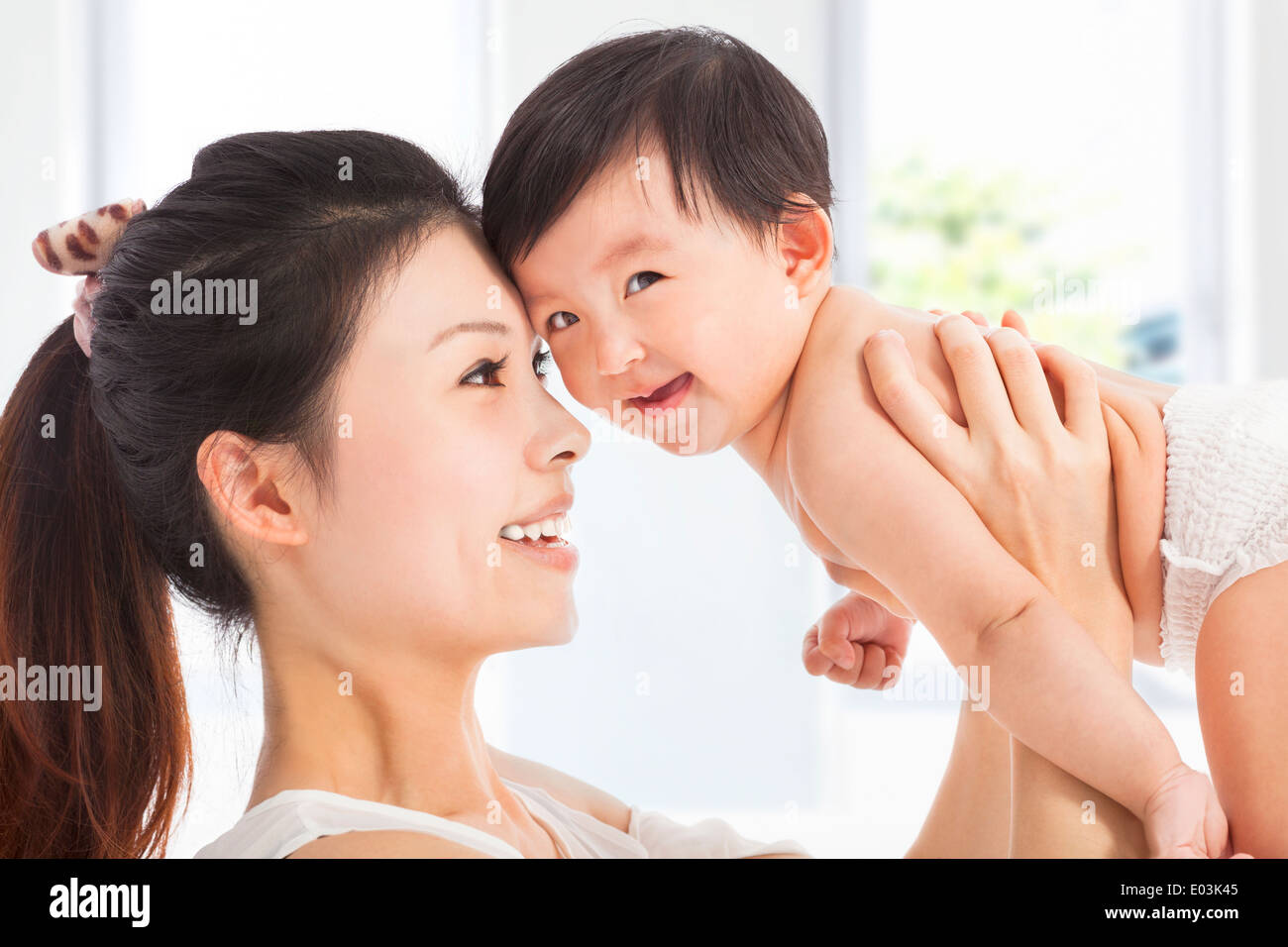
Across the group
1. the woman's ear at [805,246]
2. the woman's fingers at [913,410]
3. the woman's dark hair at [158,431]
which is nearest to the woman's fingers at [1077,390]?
the woman's fingers at [913,410]

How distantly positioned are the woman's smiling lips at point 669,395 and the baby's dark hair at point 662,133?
155 millimetres

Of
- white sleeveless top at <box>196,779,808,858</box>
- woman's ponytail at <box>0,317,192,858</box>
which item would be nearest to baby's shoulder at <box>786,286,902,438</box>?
white sleeveless top at <box>196,779,808,858</box>

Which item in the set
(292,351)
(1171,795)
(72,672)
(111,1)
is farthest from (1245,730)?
(111,1)

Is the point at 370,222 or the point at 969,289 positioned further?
the point at 969,289

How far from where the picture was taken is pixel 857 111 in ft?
7.91

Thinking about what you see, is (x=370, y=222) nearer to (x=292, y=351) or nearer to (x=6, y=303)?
(x=292, y=351)

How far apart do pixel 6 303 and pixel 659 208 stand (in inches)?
75.7

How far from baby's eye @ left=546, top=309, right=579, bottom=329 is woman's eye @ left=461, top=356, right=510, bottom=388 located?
9 cm

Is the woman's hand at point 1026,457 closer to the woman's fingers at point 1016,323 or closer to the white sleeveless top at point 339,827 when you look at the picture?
the woman's fingers at point 1016,323

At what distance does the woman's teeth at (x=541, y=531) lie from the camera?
94 cm

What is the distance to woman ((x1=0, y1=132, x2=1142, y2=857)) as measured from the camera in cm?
87

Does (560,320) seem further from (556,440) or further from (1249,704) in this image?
(1249,704)

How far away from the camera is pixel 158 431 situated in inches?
35.3

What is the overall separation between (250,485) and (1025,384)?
0.68m
